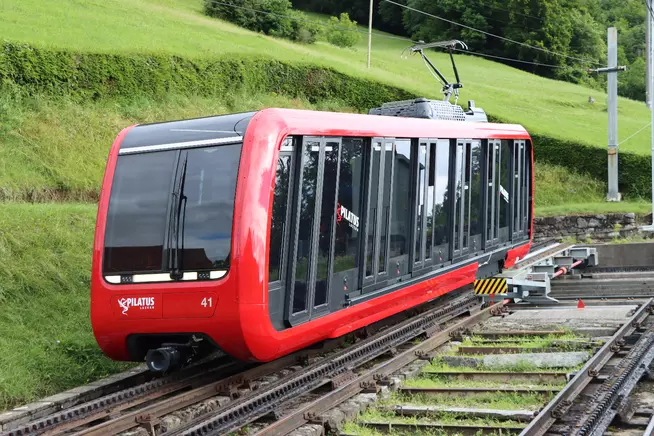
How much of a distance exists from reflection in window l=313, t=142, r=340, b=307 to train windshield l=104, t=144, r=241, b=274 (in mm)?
1321

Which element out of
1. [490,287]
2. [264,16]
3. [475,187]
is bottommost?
[490,287]

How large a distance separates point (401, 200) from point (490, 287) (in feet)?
11.5

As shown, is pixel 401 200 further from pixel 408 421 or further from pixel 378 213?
pixel 408 421

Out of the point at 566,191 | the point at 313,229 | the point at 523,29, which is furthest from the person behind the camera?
the point at 523,29

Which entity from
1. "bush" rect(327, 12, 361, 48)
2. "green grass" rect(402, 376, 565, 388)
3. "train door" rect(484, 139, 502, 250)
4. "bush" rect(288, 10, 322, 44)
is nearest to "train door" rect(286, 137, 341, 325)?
"green grass" rect(402, 376, 565, 388)

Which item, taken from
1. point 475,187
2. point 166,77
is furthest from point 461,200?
point 166,77

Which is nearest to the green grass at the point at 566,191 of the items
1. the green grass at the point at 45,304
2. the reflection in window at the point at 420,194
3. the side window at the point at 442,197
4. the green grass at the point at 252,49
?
the green grass at the point at 252,49

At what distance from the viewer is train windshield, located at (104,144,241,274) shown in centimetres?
816

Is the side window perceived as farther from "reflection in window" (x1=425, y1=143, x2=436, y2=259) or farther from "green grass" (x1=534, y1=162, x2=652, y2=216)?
"green grass" (x1=534, y1=162, x2=652, y2=216)

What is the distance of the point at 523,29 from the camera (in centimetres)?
7588

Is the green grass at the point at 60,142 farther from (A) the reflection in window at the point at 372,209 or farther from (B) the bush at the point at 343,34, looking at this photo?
(B) the bush at the point at 343,34

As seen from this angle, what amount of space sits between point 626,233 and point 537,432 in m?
21.1

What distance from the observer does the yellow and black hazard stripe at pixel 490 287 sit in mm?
13781

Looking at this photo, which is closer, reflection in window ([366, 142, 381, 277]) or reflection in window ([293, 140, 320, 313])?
reflection in window ([293, 140, 320, 313])
